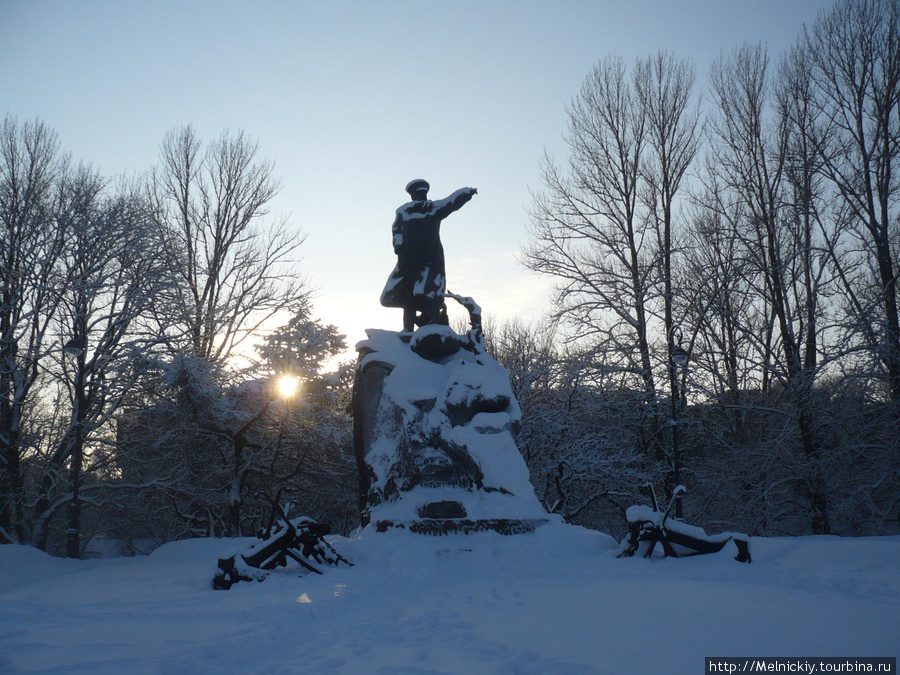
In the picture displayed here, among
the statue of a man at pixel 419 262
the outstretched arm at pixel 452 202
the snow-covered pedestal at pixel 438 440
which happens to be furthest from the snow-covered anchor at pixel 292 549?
the outstretched arm at pixel 452 202

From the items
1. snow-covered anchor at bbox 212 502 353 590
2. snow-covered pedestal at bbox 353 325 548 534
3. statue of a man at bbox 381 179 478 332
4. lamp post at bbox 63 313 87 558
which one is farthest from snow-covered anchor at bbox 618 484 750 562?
lamp post at bbox 63 313 87 558

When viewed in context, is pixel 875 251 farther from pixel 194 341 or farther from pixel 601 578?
pixel 194 341

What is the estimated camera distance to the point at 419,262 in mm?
10086

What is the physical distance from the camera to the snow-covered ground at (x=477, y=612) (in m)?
3.26

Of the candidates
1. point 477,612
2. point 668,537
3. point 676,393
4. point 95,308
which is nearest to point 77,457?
point 95,308

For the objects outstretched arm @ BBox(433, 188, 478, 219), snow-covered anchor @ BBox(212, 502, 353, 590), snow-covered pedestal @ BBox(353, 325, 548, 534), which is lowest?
snow-covered anchor @ BBox(212, 502, 353, 590)

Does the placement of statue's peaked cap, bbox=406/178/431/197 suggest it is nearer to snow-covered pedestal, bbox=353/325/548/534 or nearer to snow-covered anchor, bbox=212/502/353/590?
snow-covered pedestal, bbox=353/325/548/534

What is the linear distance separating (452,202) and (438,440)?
393cm

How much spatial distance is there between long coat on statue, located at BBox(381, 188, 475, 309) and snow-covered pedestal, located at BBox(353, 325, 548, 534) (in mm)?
1112

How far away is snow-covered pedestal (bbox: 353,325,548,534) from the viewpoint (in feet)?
24.0

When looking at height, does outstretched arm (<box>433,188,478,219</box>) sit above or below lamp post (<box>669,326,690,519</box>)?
above

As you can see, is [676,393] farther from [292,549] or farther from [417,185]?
[292,549]

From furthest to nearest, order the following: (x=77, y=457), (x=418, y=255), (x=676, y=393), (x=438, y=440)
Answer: (x=676, y=393)
(x=77, y=457)
(x=418, y=255)
(x=438, y=440)

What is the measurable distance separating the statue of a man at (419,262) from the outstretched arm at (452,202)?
2cm
